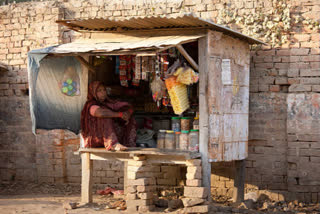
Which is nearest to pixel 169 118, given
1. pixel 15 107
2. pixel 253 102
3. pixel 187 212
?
pixel 253 102

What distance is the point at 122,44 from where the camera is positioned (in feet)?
21.3

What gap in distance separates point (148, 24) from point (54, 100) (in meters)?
1.87

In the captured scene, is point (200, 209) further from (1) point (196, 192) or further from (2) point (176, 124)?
(2) point (176, 124)

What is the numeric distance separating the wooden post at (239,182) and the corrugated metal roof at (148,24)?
6.58ft

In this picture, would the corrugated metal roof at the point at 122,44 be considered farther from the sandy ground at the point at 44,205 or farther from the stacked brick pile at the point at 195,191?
the sandy ground at the point at 44,205

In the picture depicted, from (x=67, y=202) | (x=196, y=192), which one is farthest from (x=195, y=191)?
(x=67, y=202)

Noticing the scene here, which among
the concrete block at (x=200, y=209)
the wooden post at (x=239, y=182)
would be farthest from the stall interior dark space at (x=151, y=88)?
the wooden post at (x=239, y=182)

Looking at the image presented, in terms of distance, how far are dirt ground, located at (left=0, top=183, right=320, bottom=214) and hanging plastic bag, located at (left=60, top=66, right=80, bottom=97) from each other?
175 centimetres

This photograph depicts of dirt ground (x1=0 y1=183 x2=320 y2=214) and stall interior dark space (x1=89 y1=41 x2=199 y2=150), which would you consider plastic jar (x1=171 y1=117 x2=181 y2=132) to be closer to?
stall interior dark space (x1=89 y1=41 x2=199 y2=150)

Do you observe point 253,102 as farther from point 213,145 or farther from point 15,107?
point 15,107

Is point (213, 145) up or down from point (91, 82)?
down

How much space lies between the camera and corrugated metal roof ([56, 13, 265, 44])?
614 centimetres

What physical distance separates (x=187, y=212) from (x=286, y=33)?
137 inches

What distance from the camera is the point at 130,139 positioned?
24.0 feet
